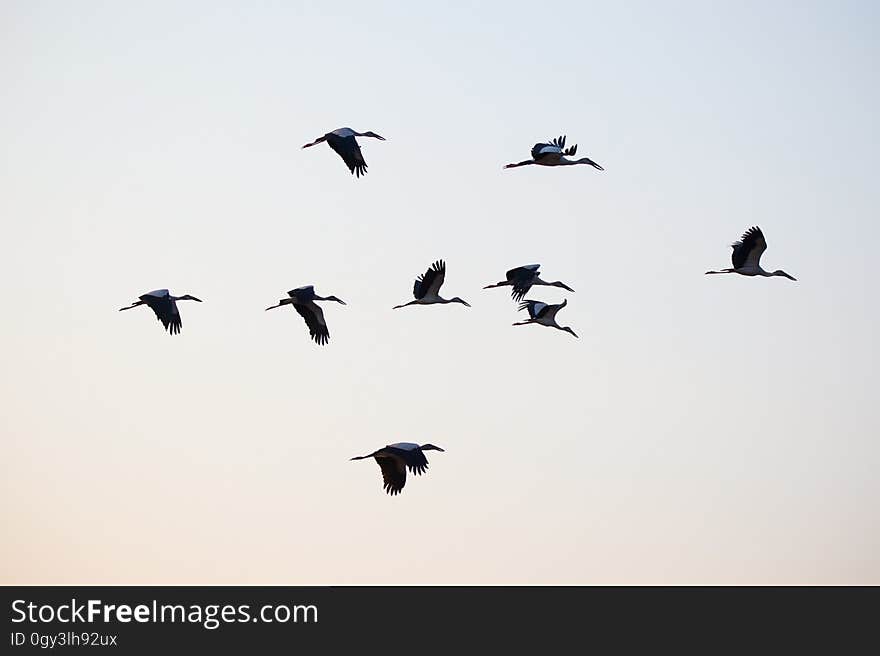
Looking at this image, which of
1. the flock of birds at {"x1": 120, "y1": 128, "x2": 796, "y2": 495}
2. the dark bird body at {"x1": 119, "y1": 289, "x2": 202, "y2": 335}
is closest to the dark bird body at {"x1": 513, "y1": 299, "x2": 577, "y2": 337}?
the flock of birds at {"x1": 120, "y1": 128, "x2": 796, "y2": 495}

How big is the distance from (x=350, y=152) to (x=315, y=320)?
5.62 metres

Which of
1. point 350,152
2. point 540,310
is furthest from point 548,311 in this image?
point 350,152

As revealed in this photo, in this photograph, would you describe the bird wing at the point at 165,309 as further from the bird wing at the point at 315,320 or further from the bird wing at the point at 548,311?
the bird wing at the point at 548,311

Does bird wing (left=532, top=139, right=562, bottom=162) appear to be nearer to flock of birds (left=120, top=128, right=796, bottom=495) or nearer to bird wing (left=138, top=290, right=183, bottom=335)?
flock of birds (left=120, top=128, right=796, bottom=495)

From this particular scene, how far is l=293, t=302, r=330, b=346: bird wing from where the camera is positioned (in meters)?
62.5

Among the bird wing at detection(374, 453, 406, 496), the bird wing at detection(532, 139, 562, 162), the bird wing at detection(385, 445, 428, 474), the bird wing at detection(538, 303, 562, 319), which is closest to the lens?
the bird wing at detection(385, 445, 428, 474)

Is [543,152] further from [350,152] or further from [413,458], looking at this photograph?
[413,458]

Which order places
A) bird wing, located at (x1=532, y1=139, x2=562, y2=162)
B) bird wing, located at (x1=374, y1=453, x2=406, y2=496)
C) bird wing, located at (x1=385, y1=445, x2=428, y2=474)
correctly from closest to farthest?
bird wing, located at (x1=385, y1=445, x2=428, y2=474) → bird wing, located at (x1=374, y1=453, x2=406, y2=496) → bird wing, located at (x1=532, y1=139, x2=562, y2=162)

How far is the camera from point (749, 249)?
61344 millimetres

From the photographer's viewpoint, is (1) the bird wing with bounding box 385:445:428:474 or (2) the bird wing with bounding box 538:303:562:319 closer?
(1) the bird wing with bounding box 385:445:428:474

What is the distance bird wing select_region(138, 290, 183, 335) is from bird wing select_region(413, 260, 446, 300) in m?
6.63

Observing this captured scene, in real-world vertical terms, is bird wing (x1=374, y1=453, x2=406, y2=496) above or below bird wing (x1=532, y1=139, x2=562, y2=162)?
below
